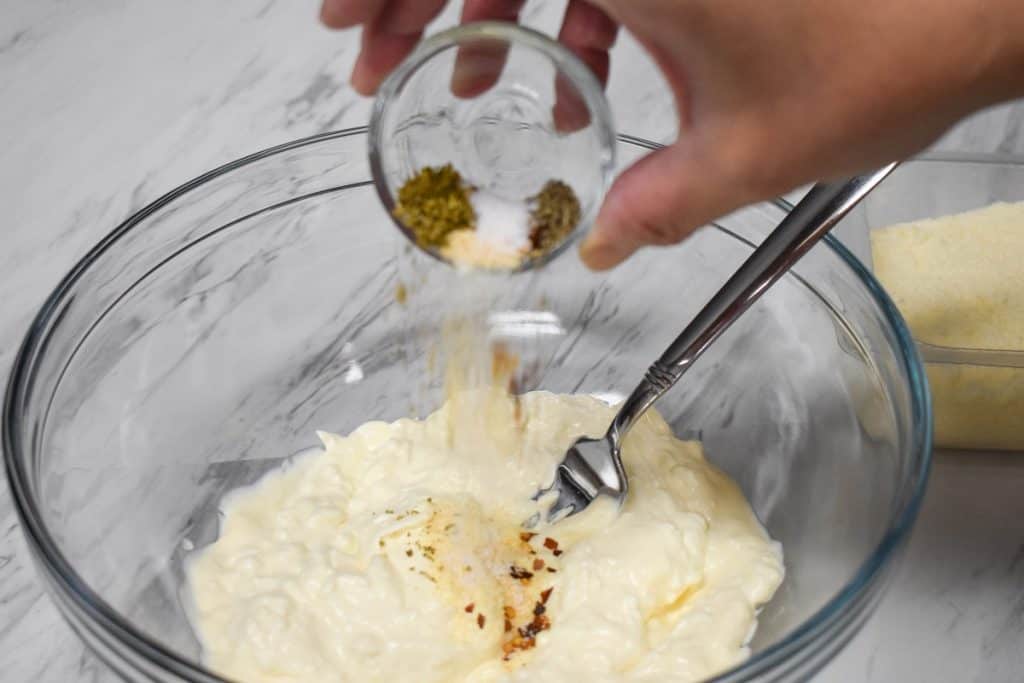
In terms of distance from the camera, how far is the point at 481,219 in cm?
129

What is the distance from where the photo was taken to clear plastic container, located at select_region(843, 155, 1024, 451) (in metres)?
1.62

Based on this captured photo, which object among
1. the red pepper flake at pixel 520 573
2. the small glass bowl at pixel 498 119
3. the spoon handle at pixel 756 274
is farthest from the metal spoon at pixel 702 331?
the small glass bowl at pixel 498 119

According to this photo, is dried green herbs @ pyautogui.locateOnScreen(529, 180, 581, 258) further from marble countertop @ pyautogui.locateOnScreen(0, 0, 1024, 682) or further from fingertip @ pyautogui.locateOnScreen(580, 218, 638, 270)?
marble countertop @ pyautogui.locateOnScreen(0, 0, 1024, 682)

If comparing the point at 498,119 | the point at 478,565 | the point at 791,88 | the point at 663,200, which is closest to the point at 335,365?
the point at 478,565

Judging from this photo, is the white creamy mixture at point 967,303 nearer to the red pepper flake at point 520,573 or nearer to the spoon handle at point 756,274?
the spoon handle at point 756,274

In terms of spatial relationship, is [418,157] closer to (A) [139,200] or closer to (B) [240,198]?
(B) [240,198]

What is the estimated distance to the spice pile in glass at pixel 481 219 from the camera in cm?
125

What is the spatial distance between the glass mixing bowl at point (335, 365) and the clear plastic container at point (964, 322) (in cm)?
16

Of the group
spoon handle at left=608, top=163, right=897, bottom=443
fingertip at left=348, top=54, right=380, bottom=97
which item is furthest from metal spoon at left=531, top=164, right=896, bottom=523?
fingertip at left=348, top=54, right=380, bottom=97

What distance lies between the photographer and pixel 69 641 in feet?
5.13

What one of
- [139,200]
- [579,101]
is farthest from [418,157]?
[139,200]

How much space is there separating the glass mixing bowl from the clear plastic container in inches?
6.4

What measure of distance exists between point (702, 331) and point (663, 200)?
0.44 meters

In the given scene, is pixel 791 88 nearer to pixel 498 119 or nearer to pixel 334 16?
pixel 498 119
